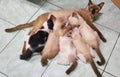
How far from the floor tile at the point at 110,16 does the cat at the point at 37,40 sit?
0.46 meters

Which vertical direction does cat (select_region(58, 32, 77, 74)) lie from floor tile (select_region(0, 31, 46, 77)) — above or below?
above

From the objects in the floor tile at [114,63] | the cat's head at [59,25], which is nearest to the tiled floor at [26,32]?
the floor tile at [114,63]

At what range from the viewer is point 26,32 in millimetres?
1600

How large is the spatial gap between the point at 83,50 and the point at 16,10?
0.67 m

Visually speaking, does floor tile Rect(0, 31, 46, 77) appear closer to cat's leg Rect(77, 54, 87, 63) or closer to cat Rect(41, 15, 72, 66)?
cat Rect(41, 15, 72, 66)

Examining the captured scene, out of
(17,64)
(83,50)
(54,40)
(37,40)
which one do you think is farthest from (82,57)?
(17,64)

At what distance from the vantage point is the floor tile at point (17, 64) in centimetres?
141

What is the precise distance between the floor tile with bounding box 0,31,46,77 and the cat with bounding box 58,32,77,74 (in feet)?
0.51

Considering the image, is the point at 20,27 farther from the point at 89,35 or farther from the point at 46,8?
the point at 89,35

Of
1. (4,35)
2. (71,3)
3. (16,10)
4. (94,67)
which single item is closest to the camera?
(94,67)

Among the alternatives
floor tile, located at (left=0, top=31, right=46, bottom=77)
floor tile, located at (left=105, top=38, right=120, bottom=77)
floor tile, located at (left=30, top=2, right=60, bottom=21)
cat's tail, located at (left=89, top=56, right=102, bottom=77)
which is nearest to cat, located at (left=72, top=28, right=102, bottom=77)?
cat's tail, located at (left=89, top=56, right=102, bottom=77)

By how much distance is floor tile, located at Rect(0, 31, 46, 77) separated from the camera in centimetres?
141

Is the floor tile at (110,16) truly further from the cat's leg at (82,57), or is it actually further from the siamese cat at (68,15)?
the cat's leg at (82,57)

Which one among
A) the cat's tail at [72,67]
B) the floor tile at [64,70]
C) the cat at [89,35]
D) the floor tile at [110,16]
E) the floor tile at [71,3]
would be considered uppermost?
the cat at [89,35]
